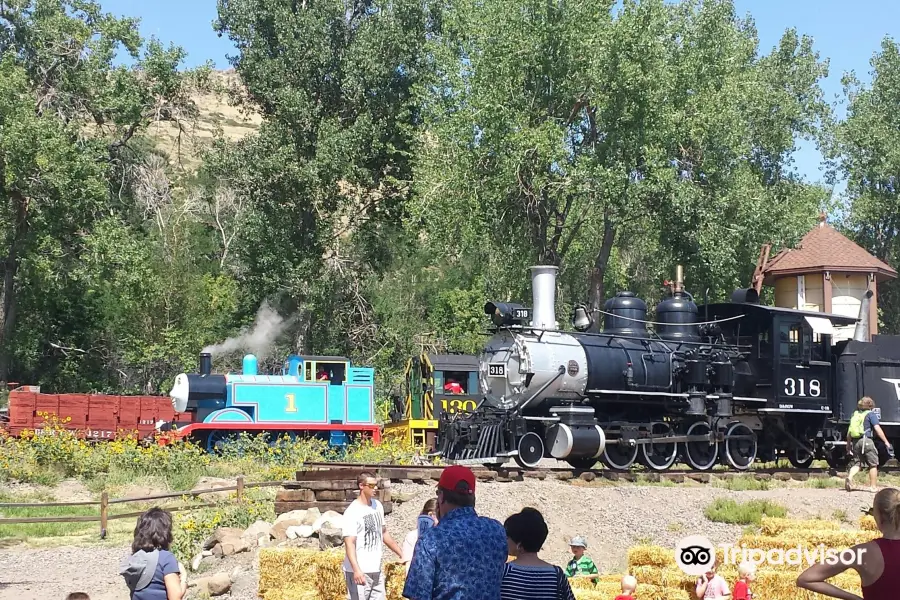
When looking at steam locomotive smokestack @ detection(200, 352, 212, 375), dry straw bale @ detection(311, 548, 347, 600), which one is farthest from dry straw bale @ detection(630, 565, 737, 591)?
steam locomotive smokestack @ detection(200, 352, 212, 375)

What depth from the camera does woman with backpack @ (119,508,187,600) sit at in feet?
21.2

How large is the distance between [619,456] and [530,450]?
199cm

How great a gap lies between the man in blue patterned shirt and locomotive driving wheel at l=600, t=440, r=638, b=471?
13.9 m

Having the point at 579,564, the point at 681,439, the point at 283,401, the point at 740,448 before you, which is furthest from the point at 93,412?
the point at 579,564

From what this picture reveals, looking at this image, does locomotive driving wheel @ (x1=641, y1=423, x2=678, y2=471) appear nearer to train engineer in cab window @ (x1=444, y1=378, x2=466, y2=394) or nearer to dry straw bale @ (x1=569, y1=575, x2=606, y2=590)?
dry straw bale @ (x1=569, y1=575, x2=606, y2=590)

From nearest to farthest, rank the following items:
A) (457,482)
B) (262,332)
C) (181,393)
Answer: (457,482), (181,393), (262,332)

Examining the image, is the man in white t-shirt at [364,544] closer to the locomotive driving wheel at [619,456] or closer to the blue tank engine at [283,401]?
the locomotive driving wheel at [619,456]

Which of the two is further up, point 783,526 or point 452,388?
point 452,388

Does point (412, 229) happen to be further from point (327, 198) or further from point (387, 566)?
point (387, 566)

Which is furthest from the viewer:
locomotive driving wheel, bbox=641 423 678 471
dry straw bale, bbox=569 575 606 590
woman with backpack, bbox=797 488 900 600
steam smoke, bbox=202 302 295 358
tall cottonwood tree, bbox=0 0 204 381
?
steam smoke, bbox=202 302 295 358

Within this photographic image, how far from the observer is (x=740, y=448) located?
2133 cm

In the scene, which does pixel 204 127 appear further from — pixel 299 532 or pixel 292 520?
pixel 299 532

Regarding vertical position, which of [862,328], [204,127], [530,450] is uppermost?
[204,127]

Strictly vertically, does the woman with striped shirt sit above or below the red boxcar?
below
